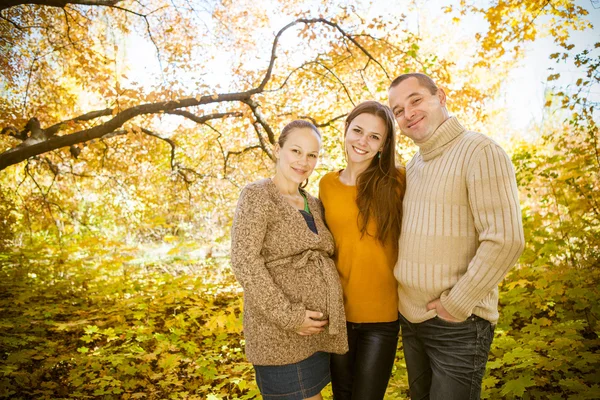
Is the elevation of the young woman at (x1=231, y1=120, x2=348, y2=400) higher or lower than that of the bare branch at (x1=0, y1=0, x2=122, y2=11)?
lower

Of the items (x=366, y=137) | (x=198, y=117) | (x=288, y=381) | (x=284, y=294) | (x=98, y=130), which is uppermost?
(x=198, y=117)

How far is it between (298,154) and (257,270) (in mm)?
723

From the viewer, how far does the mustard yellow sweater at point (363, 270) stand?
2.04 metres

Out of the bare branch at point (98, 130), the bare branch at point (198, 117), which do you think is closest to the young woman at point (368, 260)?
the bare branch at point (98, 130)

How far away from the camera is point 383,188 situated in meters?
2.16

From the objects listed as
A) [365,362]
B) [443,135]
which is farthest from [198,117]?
[365,362]

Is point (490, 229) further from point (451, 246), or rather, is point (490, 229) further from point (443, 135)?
point (443, 135)

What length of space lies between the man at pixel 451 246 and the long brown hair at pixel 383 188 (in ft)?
0.37

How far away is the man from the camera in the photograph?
1.58 meters

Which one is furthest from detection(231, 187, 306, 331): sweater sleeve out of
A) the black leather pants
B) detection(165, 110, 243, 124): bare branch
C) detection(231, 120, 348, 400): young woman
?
detection(165, 110, 243, 124): bare branch

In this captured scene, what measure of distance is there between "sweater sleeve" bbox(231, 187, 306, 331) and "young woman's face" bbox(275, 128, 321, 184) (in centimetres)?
32

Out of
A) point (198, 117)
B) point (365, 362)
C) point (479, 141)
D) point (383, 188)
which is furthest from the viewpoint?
point (198, 117)

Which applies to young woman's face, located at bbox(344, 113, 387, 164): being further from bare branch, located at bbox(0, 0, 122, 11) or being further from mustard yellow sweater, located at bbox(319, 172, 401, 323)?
bare branch, located at bbox(0, 0, 122, 11)

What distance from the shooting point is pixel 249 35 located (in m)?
9.87
